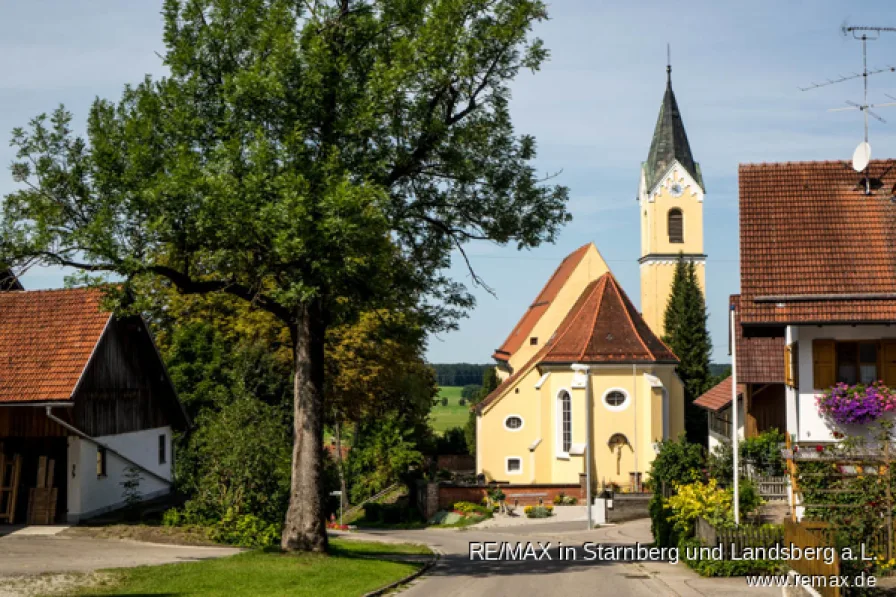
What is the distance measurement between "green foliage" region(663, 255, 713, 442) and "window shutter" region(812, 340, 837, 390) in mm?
49183

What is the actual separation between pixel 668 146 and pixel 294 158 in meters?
63.9

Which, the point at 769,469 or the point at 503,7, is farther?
the point at 769,469

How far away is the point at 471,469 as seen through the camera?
64.1 meters

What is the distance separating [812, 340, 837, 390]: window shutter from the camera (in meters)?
22.1

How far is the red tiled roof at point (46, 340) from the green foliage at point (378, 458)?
21952 mm

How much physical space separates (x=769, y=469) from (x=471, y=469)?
119 ft

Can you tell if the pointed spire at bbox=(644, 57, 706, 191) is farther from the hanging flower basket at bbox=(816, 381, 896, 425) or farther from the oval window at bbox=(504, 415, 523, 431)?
the hanging flower basket at bbox=(816, 381, 896, 425)

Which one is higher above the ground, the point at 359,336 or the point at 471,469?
the point at 359,336

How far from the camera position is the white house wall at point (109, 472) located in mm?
26547

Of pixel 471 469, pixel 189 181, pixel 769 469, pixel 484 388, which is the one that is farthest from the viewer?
pixel 484 388

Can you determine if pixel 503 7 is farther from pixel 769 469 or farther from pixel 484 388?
pixel 484 388

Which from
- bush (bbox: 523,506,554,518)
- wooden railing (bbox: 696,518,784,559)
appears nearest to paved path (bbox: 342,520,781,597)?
wooden railing (bbox: 696,518,784,559)

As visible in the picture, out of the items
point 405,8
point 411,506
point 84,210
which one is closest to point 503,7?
point 405,8

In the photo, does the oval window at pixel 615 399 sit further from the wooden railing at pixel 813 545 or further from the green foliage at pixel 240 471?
the wooden railing at pixel 813 545
